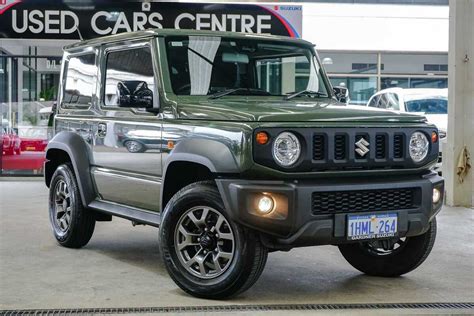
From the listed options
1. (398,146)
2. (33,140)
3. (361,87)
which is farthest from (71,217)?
(361,87)

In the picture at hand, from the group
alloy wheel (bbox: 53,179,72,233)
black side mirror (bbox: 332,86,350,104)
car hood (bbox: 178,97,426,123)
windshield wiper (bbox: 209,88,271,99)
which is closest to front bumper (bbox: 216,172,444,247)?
car hood (bbox: 178,97,426,123)

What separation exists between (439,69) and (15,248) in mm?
17327

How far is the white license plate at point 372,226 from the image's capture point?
485cm

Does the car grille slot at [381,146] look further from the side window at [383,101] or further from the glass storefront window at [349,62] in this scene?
the glass storefront window at [349,62]

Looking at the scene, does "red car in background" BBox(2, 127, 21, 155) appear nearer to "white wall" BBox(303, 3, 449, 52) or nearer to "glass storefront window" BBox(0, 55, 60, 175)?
"glass storefront window" BBox(0, 55, 60, 175)

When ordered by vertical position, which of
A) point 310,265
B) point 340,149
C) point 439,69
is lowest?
point 310,265

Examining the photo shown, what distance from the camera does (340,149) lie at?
16.1ft

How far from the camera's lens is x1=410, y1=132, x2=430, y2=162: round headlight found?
206 inches

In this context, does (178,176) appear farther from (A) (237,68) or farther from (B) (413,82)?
(B) (413,82)

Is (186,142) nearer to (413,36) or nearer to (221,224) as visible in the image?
(221,224)

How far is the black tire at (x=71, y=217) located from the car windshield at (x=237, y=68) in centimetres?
174

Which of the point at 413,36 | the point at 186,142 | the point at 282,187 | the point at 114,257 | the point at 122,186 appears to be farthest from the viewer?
the point at 413,36

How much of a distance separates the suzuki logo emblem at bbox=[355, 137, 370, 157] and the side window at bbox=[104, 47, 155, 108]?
160 cm

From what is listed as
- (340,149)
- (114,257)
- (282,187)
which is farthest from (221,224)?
(114,257)
